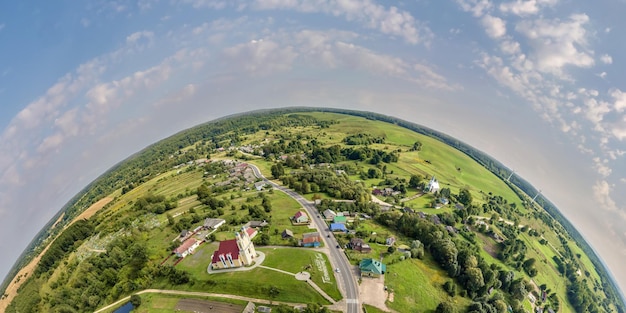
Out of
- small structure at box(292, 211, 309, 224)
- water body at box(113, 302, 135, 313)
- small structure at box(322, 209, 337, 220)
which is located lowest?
water body at box(113, 302, 135, 313)

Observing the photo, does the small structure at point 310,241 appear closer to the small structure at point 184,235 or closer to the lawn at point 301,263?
the lawn at point 301,263

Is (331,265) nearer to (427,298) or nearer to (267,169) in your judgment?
(427,298)

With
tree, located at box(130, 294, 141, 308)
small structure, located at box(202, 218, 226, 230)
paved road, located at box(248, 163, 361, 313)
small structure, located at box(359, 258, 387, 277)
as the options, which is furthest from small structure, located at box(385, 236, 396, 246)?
tree, located at box(130, 294, 141, 308)

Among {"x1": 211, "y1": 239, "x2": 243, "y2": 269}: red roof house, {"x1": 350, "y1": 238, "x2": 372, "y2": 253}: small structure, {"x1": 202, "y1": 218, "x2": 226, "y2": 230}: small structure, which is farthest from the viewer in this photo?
{"x1": 202, "y1": 218, "x2": 226, "y2": 230}: small structure

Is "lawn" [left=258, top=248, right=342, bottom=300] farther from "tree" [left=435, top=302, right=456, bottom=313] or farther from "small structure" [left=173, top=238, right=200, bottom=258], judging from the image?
"small structure" [left=173, top=238, right=200, bottom=258]

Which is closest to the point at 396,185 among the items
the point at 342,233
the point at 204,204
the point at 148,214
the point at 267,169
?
the point at 342,233

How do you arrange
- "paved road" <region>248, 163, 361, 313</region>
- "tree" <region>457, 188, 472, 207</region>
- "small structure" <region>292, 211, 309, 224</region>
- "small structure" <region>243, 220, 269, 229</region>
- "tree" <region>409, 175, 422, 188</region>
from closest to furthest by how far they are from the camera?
1. "paved road" <region>248, 163, 361, 313</region>
2. "small structure" <region>243, 220, 269, 229</region>
3. "small structure" <region>292, 211, 309, 224</region>
4. "tree" <region>457, 188, 472, 207</region>
5. "tree" <region>409, 175, 422, 188</region>

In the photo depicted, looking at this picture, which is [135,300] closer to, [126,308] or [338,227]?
[126,308]

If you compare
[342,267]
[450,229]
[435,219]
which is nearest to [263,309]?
[342,267]
